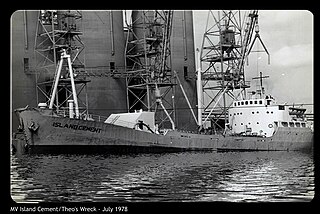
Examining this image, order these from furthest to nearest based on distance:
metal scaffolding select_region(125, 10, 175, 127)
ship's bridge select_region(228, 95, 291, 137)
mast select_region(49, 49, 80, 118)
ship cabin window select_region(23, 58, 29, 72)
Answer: ship's bridge select_region(228, 95, 291, 137) → metal scaffolding select_region(125, 10, 175, 127) → mast select_region(49, 49, 80, 118) → ship cabin window select_region(23, 58, 29, 72)

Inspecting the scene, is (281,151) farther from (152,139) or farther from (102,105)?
(102,105)

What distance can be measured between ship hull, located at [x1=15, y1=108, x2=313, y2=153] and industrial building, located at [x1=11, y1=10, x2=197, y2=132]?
0.80 m

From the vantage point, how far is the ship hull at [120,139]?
13.5m

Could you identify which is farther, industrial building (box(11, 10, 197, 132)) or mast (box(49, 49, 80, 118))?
mast (box(49, 49, 80, 118))

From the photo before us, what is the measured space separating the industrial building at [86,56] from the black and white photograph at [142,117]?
0.13ft

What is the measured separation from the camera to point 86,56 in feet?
44.0

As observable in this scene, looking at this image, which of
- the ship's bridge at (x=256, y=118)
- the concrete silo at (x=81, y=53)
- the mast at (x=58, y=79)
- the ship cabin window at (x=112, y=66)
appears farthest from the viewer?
the ship's bridge at (x=256, y=118)

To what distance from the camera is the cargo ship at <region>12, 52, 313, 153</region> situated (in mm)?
13139

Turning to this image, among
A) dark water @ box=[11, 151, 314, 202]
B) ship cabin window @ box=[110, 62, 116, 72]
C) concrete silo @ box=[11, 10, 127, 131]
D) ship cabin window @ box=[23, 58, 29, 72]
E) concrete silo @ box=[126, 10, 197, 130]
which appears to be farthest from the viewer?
concrete silo @ box=[126, 10, 197, 130]

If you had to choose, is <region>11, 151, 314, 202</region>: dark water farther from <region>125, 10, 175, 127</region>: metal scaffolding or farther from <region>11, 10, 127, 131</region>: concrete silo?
<region>125, 10, 175, 127</region>: metal scaffolding

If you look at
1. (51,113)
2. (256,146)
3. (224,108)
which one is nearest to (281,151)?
(256,146)

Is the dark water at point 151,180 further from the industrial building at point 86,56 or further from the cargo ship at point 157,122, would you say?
the industrial building at point 86,56

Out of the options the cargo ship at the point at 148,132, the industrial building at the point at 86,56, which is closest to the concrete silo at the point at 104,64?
the industrial building at the point at 86,56

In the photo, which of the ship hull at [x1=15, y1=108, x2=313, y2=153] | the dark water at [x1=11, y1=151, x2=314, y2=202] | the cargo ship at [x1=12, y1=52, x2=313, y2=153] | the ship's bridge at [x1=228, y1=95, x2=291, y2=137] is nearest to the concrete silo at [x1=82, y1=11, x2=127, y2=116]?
the cargo ship at [x1=12, y1=52, x2=313, y2=153]
